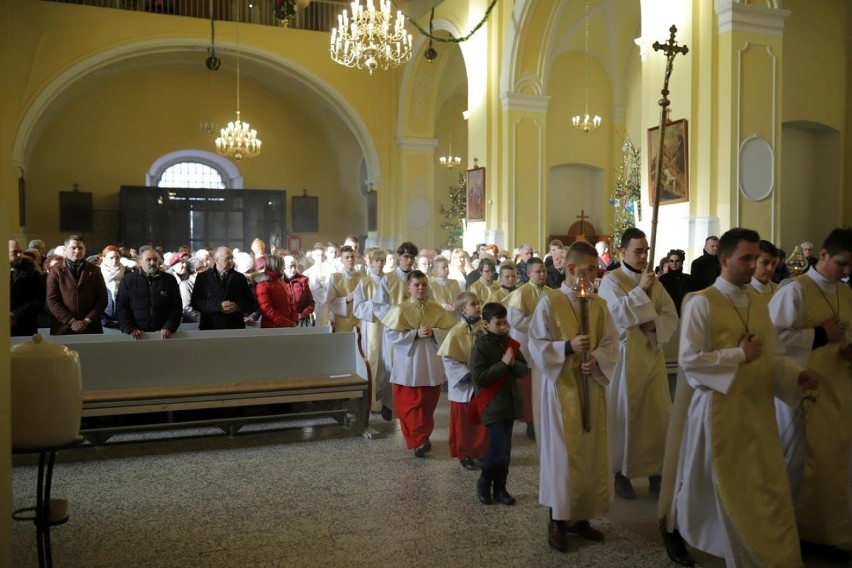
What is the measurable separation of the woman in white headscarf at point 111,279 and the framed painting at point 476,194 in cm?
791

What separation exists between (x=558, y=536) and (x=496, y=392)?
1.10 metres

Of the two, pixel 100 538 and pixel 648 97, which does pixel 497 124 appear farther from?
pixel 100 538

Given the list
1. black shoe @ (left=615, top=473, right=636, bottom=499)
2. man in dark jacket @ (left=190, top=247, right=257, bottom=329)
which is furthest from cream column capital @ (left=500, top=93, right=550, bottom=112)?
black shoe @ (left=615, top=473, right=636, bottom=499)

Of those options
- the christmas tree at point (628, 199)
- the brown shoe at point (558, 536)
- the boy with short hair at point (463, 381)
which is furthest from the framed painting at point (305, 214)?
the brown shoe at point (558, 536)

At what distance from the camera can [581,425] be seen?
455cm

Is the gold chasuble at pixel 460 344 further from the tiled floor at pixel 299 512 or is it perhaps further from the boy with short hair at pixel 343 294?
the boy with short hair at pixel 343 294

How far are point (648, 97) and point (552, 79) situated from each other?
38.2 feet

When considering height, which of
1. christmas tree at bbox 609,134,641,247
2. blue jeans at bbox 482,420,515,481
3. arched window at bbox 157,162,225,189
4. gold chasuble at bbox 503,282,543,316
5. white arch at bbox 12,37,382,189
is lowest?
blue jeans at bbox 482,420,515,481

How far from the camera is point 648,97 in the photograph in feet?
36.0

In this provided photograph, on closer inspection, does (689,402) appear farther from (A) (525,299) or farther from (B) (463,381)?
(A) (525,299)

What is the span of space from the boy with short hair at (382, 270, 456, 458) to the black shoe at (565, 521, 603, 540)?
204 centimetres

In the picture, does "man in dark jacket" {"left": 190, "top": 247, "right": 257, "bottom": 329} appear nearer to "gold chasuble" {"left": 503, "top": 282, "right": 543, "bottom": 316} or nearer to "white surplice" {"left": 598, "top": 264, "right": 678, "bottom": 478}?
"gold chasuble" {"left": 503, "top": 282, "right": 543, "bottom": 316}

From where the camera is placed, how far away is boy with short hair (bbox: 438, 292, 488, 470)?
610 centimetres

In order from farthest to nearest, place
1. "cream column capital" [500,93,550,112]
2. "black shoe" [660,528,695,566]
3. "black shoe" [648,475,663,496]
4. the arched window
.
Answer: the arched window, "cream column capital" [500,93,550,112], "black shoe" [648,475,663,496], "black shoe" [660,528,695,566]
